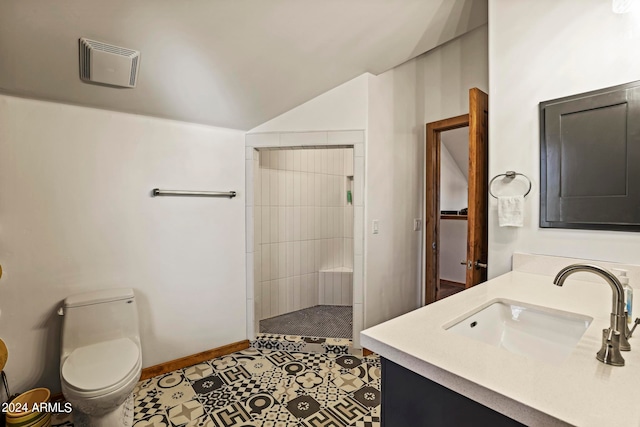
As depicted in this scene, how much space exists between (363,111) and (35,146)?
7.24 ft

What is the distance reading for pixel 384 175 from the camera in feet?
8.61

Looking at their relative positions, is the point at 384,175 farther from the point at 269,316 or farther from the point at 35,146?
the point at 35,146

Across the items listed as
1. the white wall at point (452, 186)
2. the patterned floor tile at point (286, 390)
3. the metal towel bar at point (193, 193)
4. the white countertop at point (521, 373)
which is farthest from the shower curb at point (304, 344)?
the white wall at point (452, 186)

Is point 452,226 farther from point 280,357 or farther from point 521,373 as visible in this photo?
point 521,373

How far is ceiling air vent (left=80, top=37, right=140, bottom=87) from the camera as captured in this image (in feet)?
4.96

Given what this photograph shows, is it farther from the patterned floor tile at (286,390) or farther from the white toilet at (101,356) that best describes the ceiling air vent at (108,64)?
the patterned floor tile at (286,390)

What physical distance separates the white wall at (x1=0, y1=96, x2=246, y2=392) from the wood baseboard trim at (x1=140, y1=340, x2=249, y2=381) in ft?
0.15

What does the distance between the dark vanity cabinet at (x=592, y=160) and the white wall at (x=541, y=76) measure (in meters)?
0.05

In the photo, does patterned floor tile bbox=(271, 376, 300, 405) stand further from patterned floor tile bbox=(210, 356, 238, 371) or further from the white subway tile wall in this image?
the white subway tile wall

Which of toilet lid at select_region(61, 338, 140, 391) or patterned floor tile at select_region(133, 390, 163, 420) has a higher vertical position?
toilet lid at select_region(61, 338, 140, 391)

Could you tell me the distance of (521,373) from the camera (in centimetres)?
67

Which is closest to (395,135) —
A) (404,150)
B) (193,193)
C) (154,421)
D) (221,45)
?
(404,150)

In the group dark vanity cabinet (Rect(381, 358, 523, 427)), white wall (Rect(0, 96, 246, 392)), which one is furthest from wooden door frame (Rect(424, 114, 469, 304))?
dark vanity cabinet (Rect(381, 358, 523, 427))

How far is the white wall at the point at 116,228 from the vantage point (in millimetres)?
1756
